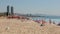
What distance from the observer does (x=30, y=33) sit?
10.1 m

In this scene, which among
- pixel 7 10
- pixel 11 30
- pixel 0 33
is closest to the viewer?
pixel 0 33

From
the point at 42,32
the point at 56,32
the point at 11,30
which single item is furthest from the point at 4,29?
the point at 56,32

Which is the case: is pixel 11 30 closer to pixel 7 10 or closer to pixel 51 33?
pixel 51 33

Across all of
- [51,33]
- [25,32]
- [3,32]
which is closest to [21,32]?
[25,32]

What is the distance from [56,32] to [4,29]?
9.74 ft

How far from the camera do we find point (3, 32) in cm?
998

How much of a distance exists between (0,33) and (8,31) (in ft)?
1.98

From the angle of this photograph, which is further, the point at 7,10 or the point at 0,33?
the point at 7,10

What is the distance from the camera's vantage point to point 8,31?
10.3m

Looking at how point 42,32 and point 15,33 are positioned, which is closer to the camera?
point 15,33

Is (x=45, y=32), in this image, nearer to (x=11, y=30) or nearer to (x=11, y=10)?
(x=11, y=30)

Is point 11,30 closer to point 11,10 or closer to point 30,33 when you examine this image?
point 30,33

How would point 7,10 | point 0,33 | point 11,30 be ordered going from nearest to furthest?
point 0,33 → point 11,30 → point 7,10

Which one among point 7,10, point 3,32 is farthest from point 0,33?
point 7,10
